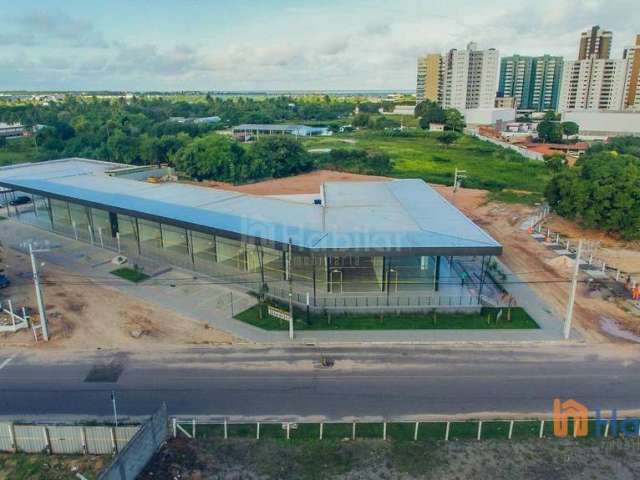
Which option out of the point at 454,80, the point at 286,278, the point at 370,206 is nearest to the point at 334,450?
the point at 286,278

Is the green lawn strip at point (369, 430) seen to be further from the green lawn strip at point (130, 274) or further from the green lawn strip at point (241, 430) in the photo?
the green lawn strip at point (130, 274)

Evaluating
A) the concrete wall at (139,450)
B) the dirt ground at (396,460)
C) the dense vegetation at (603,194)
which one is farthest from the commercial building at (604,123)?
the concrete wall at (139,450)

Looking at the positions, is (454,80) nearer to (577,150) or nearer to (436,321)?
(577,150)

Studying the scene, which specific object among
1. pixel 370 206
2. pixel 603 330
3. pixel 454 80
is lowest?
pixel 603 330

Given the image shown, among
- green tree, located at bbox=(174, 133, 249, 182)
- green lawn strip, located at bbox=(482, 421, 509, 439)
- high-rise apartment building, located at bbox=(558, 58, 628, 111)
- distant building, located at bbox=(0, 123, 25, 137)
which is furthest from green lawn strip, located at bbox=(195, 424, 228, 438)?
high-rise apartment building, located at bbox=(558, 58, 628, 111)

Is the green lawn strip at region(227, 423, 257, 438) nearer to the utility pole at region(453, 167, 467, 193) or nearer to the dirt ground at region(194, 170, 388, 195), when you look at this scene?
the utility pole at region(453, 167, 467, 193)
